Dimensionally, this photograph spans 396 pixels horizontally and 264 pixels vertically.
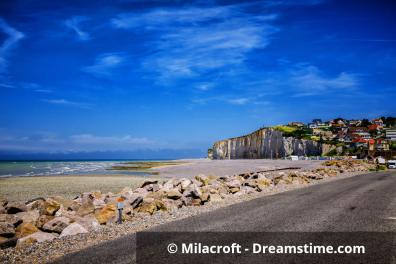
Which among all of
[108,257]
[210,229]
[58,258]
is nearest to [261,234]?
[210,229]

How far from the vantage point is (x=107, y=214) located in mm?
14062

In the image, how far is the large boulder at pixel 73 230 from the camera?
11166 mm

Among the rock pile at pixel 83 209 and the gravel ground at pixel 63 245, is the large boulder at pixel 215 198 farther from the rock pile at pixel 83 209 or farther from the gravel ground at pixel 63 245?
the gravel ground at pixel 63 245

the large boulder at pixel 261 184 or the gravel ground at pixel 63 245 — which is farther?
the large boulder at pixel 261 184

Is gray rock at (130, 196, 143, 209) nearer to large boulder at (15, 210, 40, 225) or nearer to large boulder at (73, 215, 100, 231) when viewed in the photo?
large boulder at (73, 215, 100, 231)

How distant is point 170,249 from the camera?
860 centimetres

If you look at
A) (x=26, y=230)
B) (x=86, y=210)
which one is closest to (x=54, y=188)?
(x=86, y=210)

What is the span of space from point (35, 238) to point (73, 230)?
1.17 meters

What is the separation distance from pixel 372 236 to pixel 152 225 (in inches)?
279

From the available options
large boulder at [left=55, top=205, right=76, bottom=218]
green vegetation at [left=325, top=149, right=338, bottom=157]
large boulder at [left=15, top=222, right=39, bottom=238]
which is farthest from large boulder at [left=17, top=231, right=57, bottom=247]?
green vegetation at [left=325, top=149, right=338, bottom=157]

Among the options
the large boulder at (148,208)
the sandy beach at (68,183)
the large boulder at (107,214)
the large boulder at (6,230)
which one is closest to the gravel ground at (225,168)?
the sandy beach at (68,183)
